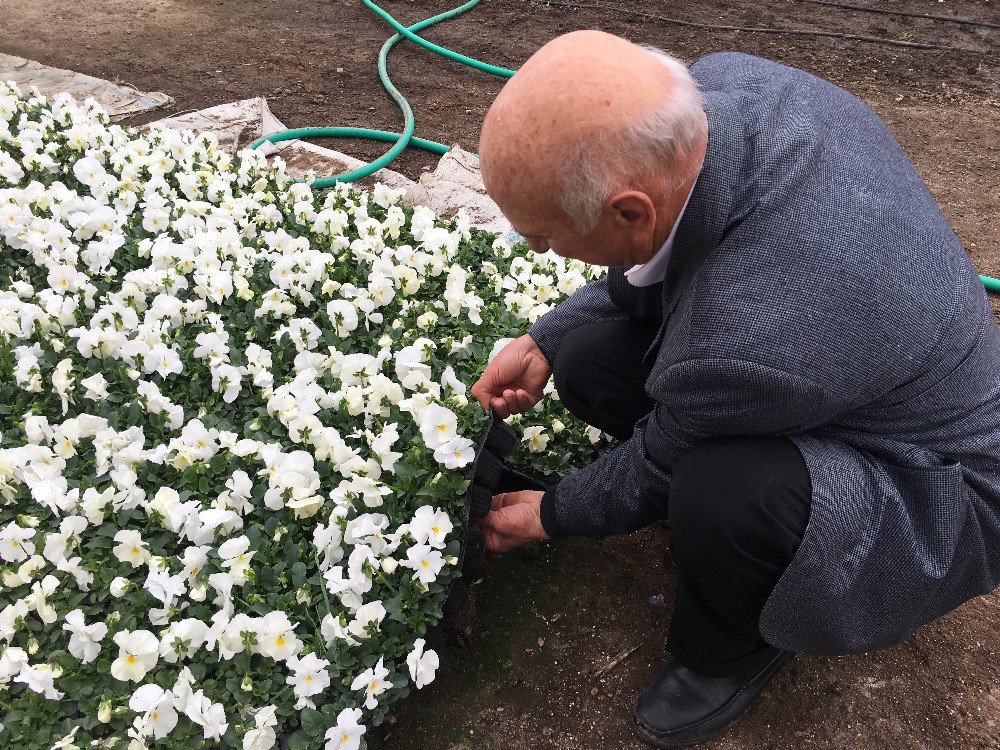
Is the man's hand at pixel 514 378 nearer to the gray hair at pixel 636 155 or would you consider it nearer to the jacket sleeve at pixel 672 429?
the jacket sleeve at pixel 672 429

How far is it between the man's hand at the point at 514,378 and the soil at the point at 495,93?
398mm


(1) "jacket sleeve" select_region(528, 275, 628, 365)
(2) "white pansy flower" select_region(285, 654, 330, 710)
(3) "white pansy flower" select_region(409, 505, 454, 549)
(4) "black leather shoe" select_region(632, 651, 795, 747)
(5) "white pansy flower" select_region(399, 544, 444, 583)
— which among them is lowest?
(4) "black leather shoe" select_region(632, 651, 795, 747)

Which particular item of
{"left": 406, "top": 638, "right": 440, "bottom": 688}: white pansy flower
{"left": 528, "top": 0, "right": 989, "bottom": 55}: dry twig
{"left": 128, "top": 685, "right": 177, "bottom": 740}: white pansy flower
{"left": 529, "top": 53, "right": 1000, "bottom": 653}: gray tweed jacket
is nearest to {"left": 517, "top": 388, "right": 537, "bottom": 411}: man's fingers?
{"left": 529, "top": 53, "right": 1000, "bottom": 653}: gray tweed jacket

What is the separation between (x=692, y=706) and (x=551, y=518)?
489mm

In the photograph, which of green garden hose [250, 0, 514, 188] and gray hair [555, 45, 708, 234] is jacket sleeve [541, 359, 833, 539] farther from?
green garden hose [250, 0, 514, 188]

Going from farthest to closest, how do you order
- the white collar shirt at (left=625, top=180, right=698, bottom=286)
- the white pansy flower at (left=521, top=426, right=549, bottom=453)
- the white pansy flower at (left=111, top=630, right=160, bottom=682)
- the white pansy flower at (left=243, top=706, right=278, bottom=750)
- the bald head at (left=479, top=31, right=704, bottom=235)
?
the white pansy flower at (left=521, top=426, right=549, bottom=453)
the white pansy flower at (left=111, top=630, right=160, bottom=682)
the white pansy flower at (left=243, top=706, right=278, bottom=750)
the white collar shirt at (left=625, top=180, right=698, bottom=286)
the bald head at (left=479, top=31, right=704, bottom=235)

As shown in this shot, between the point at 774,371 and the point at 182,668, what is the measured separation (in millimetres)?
1289

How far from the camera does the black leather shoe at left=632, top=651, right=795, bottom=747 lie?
183 cm

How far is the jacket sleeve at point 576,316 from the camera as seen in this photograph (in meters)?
2.11

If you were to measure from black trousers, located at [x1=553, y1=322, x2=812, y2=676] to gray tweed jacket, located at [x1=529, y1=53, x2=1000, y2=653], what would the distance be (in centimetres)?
3

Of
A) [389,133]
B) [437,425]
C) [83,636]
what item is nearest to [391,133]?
[389,133]

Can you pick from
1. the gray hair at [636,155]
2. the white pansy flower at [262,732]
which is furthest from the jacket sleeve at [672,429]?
the white pansy flower at [262,732]

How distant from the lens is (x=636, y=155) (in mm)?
1331

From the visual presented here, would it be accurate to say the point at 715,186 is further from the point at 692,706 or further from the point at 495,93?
the point at 495,93
